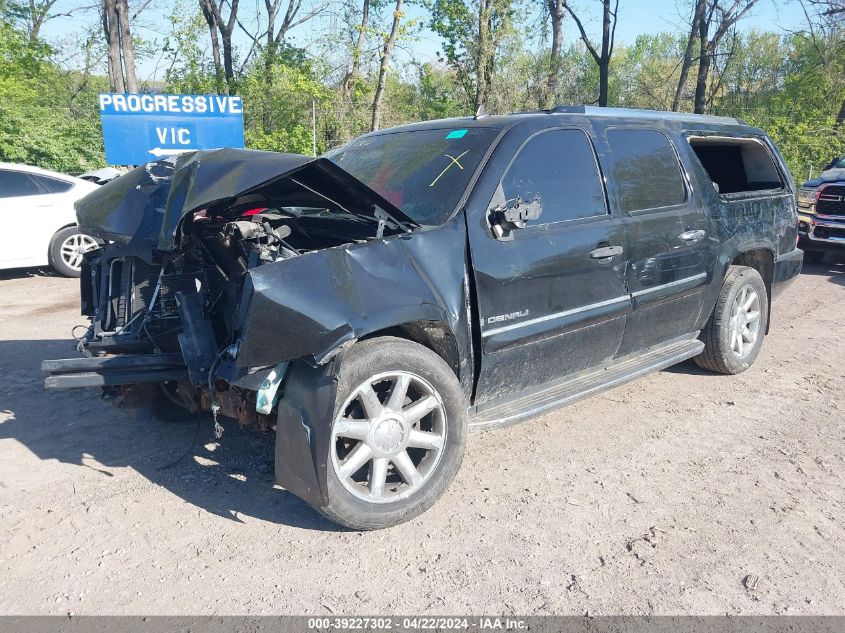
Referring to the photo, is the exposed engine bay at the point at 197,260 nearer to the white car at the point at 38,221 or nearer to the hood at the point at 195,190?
the hood at the point at 195,190

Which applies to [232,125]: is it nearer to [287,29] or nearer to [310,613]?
[310,613]

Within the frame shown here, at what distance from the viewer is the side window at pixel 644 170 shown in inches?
165

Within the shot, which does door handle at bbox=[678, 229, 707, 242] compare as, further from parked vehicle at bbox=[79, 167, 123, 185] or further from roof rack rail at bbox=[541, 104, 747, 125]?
parked vehicle at bbox=[79, 167, 123, 185]

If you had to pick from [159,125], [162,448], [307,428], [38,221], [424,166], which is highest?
[159,125]

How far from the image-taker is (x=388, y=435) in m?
3.08

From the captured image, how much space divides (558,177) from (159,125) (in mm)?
11484

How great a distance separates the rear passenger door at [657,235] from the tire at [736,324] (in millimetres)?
377

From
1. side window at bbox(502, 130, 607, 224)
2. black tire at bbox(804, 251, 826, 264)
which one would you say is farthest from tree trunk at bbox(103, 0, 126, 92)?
side window at bbox(502, 130, 607, 224)

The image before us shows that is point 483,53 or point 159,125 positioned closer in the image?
point 159,125

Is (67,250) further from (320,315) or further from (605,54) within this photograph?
(605,54)

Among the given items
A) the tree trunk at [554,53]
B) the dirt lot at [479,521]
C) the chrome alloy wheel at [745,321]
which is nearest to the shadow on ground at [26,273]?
the dirt lot at [479,521]

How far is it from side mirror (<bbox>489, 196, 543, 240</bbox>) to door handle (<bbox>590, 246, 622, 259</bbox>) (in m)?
0.58

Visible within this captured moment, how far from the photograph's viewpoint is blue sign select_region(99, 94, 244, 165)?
12914mm

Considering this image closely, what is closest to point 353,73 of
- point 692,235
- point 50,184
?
point 50,184
